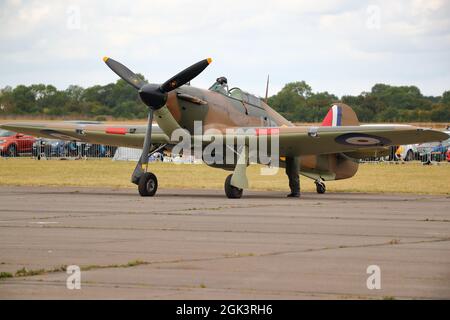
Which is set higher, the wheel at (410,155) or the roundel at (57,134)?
the roundel at (57,134)

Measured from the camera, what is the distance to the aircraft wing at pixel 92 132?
2412 centimetres

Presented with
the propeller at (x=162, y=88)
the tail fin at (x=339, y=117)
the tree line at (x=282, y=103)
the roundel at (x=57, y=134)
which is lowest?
the roundel at (x=57, y=134)

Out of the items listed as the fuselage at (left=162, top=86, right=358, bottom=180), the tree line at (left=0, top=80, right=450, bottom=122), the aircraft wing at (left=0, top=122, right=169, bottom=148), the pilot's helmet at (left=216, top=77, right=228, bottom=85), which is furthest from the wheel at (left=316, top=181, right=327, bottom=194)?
the tree line at (left=0, top=80, right=450, bottom=122)

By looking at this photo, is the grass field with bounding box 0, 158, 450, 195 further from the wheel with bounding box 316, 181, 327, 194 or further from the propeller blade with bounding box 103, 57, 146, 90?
the propeller blade with bounding box 103, 57, 146, 90

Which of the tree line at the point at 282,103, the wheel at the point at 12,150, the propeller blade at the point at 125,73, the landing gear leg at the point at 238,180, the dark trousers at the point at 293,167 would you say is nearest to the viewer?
the landing gear leg at the point at 238,180

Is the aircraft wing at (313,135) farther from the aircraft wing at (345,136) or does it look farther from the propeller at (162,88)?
the propeller at (162,88)

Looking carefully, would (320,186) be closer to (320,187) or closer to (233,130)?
(320,187)

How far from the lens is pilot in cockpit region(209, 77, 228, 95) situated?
2191cm

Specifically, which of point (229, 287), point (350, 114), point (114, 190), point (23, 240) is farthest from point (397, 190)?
point (229, 287)

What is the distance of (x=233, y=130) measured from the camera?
21406 mm

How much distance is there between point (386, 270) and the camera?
29.9ft

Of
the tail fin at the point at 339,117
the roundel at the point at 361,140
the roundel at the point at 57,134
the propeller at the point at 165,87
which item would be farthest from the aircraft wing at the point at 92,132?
the roundel at the point at 361,140

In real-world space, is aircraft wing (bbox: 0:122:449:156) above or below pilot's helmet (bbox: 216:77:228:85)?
below
